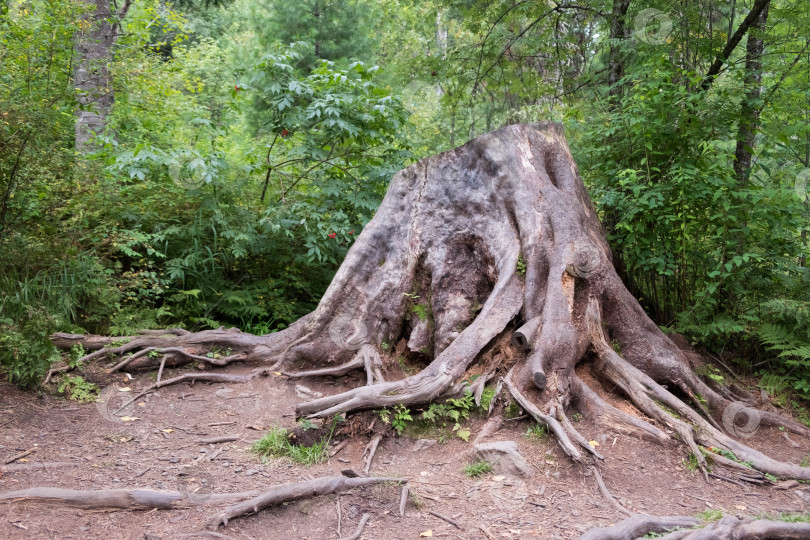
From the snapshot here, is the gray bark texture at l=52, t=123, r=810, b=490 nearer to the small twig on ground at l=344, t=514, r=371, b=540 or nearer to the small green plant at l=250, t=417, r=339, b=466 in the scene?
the small green plant at l=250, t=417, r=339, b=466

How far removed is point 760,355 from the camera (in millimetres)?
6176

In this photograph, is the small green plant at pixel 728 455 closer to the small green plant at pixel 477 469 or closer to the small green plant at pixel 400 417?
the small green plant at pixel 477 469

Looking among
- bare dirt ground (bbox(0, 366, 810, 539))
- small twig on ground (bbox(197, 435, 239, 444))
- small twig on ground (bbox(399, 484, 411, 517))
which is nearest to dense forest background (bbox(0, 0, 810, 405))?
bare dirt ground (bbox(0, 366, 810, 539))

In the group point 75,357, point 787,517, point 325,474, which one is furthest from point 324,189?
point 787,517

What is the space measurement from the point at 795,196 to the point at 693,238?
1170 millimetres

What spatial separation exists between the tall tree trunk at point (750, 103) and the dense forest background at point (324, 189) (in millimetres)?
39

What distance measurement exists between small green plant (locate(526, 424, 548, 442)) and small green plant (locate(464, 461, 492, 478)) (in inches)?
16.7

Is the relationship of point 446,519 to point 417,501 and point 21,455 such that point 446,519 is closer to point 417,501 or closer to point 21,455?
point 417,501

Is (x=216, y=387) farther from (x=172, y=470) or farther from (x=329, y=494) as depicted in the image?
(x=329, y=494)

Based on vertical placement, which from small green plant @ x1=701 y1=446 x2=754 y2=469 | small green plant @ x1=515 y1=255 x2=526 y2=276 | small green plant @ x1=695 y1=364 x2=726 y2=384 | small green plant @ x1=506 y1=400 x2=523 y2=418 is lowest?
small green plant @ x1=701 y1=446 x2=754 y2=469

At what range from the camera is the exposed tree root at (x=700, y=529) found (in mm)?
2832

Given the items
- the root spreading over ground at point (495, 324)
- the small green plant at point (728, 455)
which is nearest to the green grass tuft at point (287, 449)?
the root spreading over ground at point (495, 324)

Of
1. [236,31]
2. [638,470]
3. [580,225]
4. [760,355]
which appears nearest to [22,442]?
[638,470]

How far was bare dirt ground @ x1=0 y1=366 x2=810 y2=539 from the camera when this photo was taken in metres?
3.18
